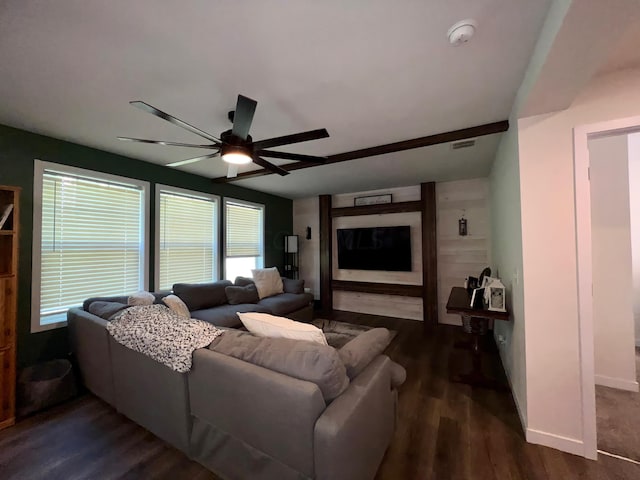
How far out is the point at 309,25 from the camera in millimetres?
1321

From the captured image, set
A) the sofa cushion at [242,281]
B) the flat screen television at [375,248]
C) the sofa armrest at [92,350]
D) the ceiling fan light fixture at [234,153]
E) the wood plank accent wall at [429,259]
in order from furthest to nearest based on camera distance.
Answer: the flat screen television at [375,248] → the wood plank accent wall at [429,259] → the sofa cushion at [242,281] → the sofa armrest at [92,350] → the ceiling fan light fixture at [234,153]

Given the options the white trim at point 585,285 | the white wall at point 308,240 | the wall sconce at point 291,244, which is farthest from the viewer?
the white wall at point 308,240

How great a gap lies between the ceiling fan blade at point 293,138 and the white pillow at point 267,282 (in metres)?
2.67

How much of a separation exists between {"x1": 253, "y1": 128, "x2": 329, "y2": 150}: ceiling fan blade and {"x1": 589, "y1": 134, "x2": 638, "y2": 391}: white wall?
9.05ft

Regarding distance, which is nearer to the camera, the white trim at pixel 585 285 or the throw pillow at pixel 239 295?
the white trim at pixel 585 285

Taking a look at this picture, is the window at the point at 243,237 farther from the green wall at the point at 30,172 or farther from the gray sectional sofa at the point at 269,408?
the gray sectional sofa at the point at 269,408

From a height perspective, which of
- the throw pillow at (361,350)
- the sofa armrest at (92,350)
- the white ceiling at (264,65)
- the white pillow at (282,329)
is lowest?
the sofa armrest at (92,350)

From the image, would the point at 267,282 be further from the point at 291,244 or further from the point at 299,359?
the point at 299,359

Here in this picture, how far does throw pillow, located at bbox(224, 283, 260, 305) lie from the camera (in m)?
3.78

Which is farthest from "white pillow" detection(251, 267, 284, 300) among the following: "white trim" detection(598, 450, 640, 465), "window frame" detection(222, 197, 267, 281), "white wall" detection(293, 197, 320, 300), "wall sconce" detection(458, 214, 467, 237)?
"white trim" detection(598, 450, 640, 465)

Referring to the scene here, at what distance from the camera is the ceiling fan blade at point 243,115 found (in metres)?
1.51

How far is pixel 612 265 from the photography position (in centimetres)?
249

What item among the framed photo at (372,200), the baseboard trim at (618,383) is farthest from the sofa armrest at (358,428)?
the framed photo at (372,200)

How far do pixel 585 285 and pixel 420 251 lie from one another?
304cm
